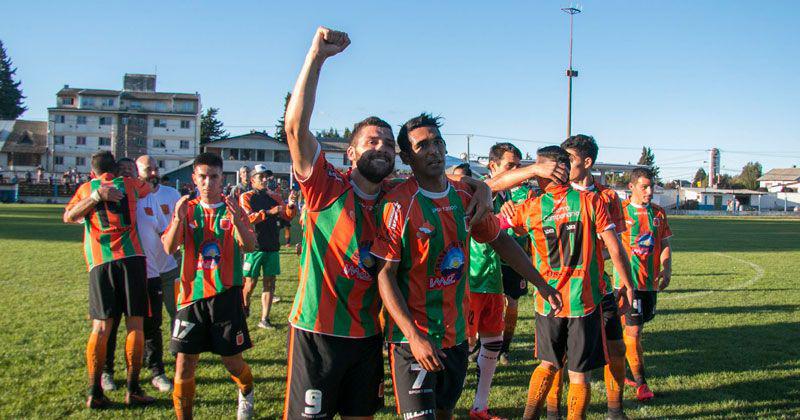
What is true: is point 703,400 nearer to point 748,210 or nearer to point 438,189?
point 438,189

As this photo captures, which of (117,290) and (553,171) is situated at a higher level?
(553,171)

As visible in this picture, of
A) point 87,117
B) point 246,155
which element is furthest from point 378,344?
point 87,117

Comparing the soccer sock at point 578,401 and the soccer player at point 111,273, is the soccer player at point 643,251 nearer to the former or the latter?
the soccer sock at point 578,401

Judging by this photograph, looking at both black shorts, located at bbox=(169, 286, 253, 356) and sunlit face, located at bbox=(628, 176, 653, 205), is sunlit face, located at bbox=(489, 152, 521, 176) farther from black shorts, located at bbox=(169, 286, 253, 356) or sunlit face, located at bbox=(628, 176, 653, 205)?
black shorts, located at bbox=(169, 286, 253, 356)

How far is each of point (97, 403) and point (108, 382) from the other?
56 centimetres

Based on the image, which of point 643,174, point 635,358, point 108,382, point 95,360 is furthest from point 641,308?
point 108,382

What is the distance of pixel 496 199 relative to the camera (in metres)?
6.94

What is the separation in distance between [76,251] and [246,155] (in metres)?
49.7

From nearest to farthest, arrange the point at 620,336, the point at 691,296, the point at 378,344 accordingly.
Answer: the point at 378,344 → the point at 620,336 → the point at 691,296

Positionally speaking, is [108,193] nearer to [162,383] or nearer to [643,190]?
[162,383]

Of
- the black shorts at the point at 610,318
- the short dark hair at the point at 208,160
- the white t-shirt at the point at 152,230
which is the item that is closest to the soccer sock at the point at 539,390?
the black shorts at the point at 610,318

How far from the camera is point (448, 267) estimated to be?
3199mm

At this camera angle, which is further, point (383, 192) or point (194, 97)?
point (194, 97)

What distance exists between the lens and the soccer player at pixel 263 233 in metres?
8.59
